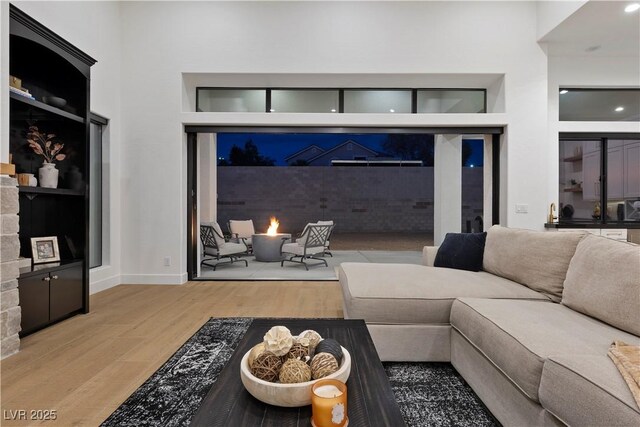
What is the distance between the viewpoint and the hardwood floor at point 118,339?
1833 millimetres

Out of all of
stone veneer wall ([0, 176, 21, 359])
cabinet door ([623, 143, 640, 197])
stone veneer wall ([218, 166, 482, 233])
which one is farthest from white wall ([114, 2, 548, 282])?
stone veneer wall ([218, 166, 482, 233])

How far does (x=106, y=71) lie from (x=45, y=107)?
1.78 metres

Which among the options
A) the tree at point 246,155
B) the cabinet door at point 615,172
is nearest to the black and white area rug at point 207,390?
the cabinet door at point 615,172

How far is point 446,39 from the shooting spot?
4609 mm

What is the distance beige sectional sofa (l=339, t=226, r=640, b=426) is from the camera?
1.18 metres

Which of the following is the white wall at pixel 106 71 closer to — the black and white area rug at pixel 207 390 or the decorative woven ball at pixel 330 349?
the black and white area rug at pixel 207 390

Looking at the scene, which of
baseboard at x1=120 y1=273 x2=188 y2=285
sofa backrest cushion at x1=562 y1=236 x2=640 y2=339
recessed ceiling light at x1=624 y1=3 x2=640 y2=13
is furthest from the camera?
baseboard at x1=120 y1=273 x2=188 y2=285

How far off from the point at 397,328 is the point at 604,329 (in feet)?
3.42

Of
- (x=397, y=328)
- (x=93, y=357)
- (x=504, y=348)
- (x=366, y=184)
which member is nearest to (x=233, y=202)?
(x=366, y=184)

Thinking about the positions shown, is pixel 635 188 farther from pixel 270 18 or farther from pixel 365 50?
pixel 270 18

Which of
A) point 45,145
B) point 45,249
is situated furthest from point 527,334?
point 45,145

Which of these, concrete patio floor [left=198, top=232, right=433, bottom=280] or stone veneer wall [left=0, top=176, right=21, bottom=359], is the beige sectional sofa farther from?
concrete patio floor [left=198, top=232, right=433, bottom=280]

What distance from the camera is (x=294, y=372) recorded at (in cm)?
109

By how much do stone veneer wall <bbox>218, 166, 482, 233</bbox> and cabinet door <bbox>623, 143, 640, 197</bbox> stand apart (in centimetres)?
548
